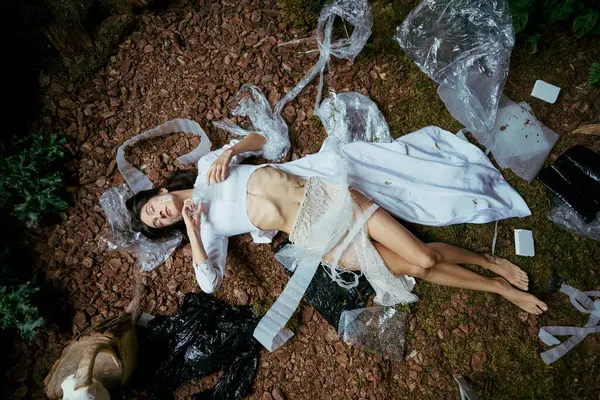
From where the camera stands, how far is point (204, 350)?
3094 millimetres

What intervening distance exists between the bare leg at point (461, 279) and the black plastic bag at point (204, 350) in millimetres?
1192

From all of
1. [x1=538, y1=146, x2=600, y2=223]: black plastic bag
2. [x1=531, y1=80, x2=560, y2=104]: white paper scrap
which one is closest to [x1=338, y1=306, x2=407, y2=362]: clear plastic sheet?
[x1=538, y1=146, x2=600, y2=223]: black plastic bag

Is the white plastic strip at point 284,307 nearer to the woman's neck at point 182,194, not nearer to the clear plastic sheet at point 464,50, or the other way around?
the woman's neck at point 182,194

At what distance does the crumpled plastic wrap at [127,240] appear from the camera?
3326mm

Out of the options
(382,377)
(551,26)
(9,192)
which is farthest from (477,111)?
(9,192)

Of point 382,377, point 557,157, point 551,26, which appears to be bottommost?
point 382,377

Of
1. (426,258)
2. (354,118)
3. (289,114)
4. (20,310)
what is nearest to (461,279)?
(426,258)

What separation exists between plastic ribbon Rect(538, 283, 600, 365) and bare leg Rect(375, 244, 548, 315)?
19 centimetres

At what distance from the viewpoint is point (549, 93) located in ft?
11.0

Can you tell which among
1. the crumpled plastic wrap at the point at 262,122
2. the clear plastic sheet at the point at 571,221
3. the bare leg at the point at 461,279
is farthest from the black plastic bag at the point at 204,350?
the clear plastic sheet at the point at 571,221

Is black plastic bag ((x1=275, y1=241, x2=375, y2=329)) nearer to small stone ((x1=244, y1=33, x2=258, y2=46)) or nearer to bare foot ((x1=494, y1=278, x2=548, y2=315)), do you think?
bare foot ((x1=494, y1=278, x2=548, y2=315))

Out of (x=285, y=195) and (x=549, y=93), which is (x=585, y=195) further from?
(x=285, y=195)

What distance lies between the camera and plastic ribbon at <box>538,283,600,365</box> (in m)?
3.08

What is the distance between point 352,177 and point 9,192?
2.56 m
